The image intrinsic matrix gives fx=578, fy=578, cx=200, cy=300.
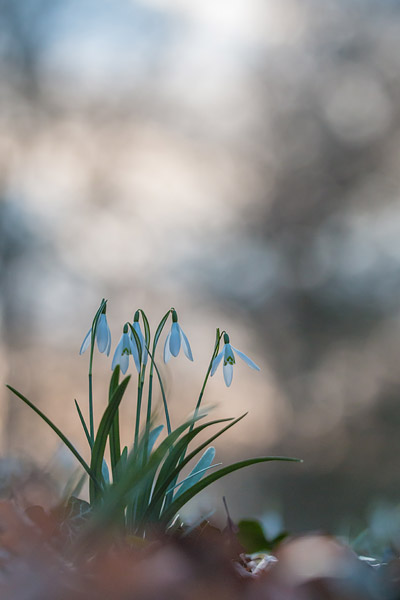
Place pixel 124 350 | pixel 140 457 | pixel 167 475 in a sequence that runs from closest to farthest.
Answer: pixel 140 457 < pixel 167 475 < pixel 124 350

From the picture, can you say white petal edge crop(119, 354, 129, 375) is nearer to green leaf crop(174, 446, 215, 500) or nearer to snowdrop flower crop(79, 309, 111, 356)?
snowdrop flower crop(79, 309, 111, 356)

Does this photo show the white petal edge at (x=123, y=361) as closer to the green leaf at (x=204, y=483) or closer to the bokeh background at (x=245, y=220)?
the green leaf at (x=204, y=483)

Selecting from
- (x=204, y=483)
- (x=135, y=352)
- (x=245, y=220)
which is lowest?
(x=204, y=483)

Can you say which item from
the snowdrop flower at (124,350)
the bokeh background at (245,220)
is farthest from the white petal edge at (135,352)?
the bokeh background at (245,220)

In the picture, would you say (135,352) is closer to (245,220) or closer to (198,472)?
(198,472)

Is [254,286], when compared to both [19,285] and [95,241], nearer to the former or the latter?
[95,241]

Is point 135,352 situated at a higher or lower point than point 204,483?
higher

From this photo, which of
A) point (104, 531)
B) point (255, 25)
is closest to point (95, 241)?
point (255, 25)

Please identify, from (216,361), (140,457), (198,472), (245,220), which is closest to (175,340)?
(216,361)

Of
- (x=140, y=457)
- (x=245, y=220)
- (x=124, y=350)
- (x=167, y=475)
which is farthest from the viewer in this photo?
(x=245, y=220)
